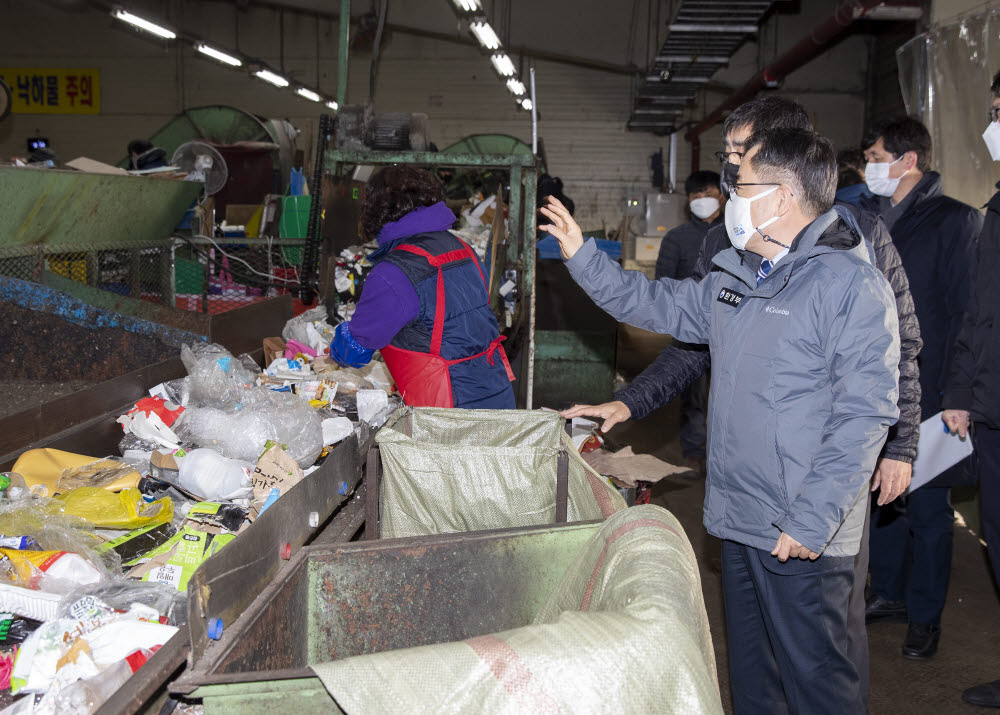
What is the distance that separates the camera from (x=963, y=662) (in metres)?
2.93

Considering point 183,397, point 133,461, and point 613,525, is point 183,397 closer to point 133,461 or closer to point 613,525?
point 133,461

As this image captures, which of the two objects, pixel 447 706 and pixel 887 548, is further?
pixel 887 548

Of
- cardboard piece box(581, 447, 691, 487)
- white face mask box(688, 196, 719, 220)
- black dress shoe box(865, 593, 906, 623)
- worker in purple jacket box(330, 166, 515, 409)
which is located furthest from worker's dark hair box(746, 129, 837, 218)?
white face mask box(688, 196, 719, 220)

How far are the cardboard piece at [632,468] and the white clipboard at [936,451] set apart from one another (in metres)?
0.95

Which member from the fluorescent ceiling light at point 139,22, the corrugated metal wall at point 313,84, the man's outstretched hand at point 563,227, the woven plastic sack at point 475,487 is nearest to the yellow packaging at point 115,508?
the woven plastic sack at point 475,487

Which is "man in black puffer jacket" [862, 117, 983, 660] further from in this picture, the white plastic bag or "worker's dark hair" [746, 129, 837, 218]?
the white plastic bag

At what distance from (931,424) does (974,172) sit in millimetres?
1710

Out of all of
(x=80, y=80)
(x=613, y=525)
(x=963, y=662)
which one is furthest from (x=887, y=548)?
(x=80, y=80)

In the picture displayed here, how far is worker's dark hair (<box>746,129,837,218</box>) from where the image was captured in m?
1.73

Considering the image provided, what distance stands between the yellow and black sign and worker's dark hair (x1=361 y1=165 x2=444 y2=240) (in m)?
14.0

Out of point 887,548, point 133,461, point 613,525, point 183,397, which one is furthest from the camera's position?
point 887,548

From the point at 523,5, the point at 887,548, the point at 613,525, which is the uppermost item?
the point at 523,5

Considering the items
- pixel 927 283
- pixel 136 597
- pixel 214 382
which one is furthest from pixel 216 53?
pixel 136 597

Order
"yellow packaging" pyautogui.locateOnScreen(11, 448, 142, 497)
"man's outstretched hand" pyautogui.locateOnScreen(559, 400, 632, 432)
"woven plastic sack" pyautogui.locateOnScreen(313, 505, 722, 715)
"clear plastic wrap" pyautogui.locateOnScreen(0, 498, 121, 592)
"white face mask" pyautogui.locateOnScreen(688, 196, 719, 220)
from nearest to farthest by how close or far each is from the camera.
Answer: "woven plastic sack" pyautogui.locateOnScreen(313, 505, 722, 715), "clear plastic wrap" pyautogui.locateOnScreen(0, 498, 121, 592), "man's outstretched hand" pyautogui.locateOnScreen(559, 400, 632, 432), "yellow packaging" pyautogui.locateOnScreen(11, 448, 142, 497), "white face mask" pyautogui.locateOnScreen(688, 196, 719, 220)
